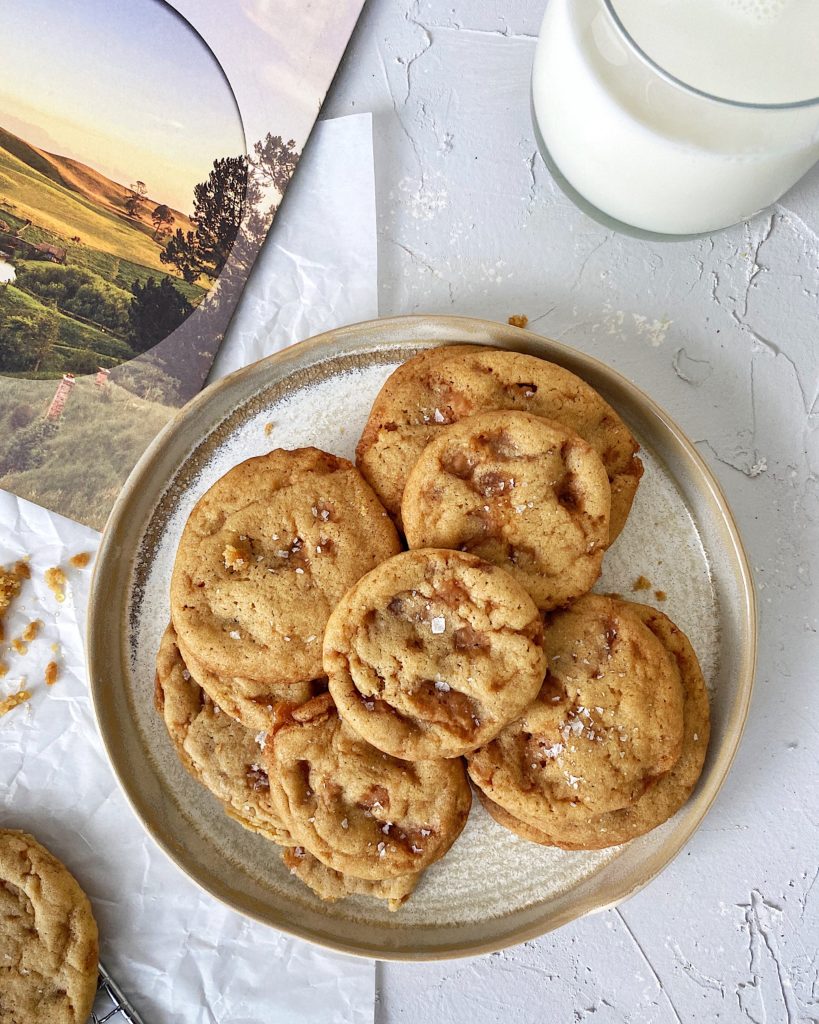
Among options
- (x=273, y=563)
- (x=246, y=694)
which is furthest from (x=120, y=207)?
(x=246, y=694)

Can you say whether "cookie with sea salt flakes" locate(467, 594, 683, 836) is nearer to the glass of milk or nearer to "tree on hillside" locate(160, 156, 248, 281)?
the glass of milk

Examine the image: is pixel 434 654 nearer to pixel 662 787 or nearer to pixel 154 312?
pixel 662 787

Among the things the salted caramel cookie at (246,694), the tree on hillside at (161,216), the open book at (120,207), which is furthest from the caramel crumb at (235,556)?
the tree on hillside at (161,216)

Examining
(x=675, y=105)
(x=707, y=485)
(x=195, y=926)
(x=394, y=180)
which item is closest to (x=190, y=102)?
(x=394, y=180)

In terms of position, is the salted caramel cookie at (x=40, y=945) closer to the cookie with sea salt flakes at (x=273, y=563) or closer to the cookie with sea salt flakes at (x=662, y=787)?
the cookie with sea salt flakes at (x=273, y=563)

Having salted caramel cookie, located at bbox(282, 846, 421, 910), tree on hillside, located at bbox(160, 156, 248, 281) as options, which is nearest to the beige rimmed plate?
salted caramel cookie, located at bbox(282, 846, 421, 910)

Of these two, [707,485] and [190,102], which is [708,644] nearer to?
[707,485]

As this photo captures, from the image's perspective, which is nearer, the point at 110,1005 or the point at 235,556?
the point at 235,556
